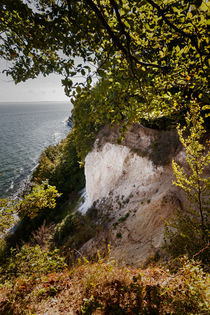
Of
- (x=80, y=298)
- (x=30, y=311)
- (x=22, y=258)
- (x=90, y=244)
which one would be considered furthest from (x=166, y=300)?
(x=90, y=244)

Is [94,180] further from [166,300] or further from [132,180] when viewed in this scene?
[166,300]

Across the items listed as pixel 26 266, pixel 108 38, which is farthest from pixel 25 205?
pixel 108 38

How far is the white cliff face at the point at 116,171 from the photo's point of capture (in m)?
12.3

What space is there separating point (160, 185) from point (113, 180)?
5.94m

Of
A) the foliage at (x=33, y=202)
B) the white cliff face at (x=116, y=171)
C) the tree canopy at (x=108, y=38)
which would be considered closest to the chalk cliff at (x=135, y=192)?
the white cliff face at (x=116, y=171)

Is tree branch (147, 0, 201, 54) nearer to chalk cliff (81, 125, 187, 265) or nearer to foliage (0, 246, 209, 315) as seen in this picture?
foliage (0, 246, 209, 315)

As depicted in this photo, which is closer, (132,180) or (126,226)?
(126,226)

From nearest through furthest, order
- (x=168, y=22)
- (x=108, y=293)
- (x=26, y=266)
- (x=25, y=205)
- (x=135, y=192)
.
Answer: (x=168, y=22) < (x=108, y=293) < (x=26, y=266) < (x=25, y=205) < (x=135, y=192)

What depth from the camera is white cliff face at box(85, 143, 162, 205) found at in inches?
485

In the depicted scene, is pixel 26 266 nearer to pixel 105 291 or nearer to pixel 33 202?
pixel 33 202

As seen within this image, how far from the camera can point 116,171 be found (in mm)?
15562

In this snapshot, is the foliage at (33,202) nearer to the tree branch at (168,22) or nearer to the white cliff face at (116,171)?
the tree branch at (168,22)

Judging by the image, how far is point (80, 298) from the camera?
10.9 ft

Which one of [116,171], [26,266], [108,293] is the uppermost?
[108,293]
